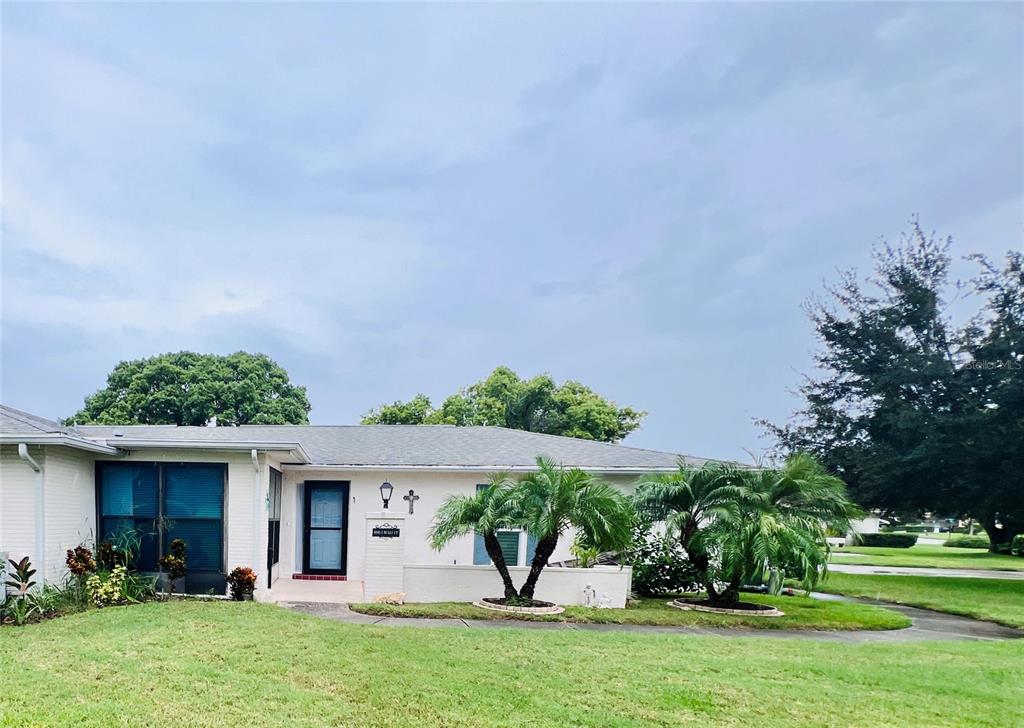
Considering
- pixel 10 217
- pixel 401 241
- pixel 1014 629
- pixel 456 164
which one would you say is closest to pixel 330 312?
pixel 401 241

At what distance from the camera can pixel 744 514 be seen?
11.7m

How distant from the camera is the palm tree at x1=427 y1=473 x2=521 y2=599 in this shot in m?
10.9

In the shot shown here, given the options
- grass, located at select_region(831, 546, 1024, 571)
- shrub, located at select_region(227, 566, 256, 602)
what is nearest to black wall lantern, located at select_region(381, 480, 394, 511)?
shrub, located at select_region(227, 566, 256, 602)

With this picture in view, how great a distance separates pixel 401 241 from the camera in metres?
21.8

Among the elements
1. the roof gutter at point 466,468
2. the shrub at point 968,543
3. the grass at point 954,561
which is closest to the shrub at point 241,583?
the roof gutter at point 466,468

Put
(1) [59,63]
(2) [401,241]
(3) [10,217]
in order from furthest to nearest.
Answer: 1. (2) [401,241]
2. (3) [10,217]
3. (1) [59,63]

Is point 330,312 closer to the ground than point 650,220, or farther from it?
closer to the ground

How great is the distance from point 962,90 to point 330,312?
2195cm

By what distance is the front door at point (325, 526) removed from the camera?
1427cm

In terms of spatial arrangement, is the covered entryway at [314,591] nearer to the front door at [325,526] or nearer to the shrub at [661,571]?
the front door at [325,526]

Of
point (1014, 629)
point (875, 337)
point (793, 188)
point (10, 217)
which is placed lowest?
point (1014, 629)

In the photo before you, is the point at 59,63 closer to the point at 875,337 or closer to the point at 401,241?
the point at 401,241

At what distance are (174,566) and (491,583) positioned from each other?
5.03m

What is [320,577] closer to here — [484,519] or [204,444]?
[204,444]
